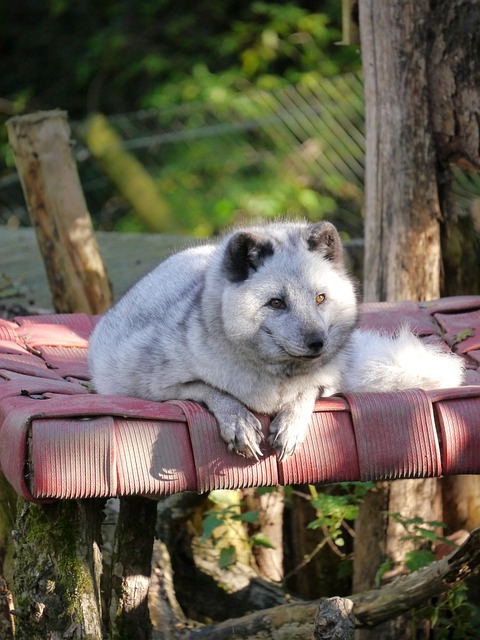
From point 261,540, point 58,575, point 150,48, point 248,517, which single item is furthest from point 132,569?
point 150,48

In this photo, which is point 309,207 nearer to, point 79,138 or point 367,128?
point 79,138

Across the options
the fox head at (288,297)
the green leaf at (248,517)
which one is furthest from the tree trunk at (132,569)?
the green leaf at (248,517)

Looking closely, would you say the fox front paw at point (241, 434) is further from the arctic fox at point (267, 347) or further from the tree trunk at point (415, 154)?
the tree trunk at point (415, 154)

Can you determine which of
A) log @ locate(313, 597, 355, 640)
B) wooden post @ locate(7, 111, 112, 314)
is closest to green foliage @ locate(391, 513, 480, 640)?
log @ locate(313, 597, 355, 640)

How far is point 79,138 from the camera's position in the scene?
406 inches

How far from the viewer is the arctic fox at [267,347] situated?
304 centimetres

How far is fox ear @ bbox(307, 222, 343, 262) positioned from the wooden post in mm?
2832

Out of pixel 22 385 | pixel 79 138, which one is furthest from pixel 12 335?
pixel 79 138

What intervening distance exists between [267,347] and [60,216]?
3095 millimetres

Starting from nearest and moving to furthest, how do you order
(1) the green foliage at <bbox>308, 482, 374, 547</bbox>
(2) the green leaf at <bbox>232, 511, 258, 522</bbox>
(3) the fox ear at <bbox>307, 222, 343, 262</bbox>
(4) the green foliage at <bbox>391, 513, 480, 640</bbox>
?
(3) the fox ear at <bbox>307, 222, 343, 262</bbox>
(4) the green foliage at <bbox>391, 513, 480, 640</bbox>
(1) the green foliage at <bbox>308, 482, 374, 547</bbox>
(2) the green leaf at <bbox>232, 511, 258, 522</bbox>

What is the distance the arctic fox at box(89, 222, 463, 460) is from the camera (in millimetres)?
3035

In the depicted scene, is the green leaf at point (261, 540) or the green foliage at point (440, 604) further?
the green leaf at point (261, 540)

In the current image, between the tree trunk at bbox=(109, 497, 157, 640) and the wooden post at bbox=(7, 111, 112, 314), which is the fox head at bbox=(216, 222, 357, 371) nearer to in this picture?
the tree trunk at bbox=(109, 497, 157, 640)

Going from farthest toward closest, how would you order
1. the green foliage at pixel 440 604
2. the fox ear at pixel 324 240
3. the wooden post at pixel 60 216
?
the wooden post at pixel 60 216 → the green foliage at pixel 440 604 → the fox ear at pixel 324 240
